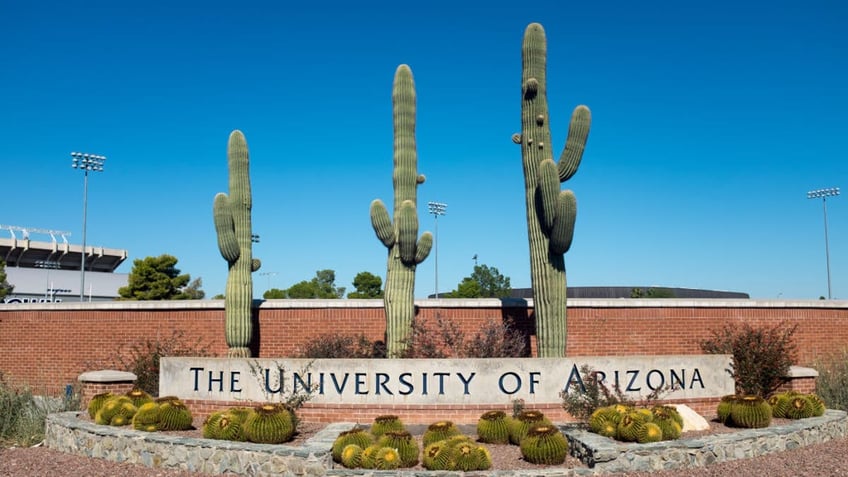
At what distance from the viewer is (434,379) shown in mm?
11023

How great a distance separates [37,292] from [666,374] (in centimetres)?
5472

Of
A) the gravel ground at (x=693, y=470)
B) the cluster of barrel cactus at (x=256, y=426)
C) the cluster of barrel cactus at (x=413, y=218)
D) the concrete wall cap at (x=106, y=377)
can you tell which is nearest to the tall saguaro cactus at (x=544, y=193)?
the cluster of barrel cactus at (x=413, y=218)

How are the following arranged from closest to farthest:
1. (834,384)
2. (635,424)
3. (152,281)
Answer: (635,424) < (834,384) < (152,281)

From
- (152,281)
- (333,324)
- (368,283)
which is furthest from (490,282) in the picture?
(333,324)

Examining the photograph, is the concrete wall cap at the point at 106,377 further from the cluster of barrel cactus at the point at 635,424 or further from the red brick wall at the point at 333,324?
the cluster of barrel cactus at the point at 635,424

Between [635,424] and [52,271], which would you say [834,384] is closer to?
[635,424]

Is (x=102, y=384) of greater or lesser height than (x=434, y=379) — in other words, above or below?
below

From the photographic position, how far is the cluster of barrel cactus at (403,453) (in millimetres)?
8141

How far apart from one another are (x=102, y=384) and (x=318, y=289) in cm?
5720

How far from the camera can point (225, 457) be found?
8789 millimetres

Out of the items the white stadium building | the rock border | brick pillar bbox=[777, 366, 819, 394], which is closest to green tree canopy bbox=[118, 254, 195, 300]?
the white stadium building

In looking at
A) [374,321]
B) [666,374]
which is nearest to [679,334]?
[666,374]

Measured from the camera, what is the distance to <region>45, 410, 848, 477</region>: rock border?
8.30 meters

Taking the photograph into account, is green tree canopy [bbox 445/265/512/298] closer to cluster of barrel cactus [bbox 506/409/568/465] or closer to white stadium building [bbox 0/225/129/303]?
white stadium building [bbox 0/225/129/303]
